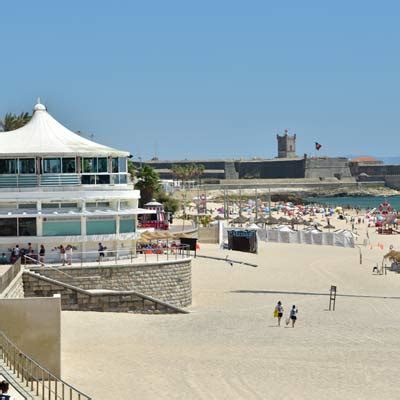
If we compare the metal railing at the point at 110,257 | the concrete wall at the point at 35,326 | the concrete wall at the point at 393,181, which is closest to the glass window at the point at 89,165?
the metal railing at the point at 110,257

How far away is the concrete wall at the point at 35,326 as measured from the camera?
2011cm

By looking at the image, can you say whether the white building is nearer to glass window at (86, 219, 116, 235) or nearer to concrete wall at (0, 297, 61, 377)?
glass window at (86, 219, 116, 235)

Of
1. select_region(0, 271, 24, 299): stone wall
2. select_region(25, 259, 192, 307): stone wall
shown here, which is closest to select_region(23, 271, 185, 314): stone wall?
select_region(0, 271, 24, 299): stone wall

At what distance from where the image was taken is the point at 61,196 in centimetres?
3153

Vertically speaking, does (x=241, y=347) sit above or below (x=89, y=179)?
below

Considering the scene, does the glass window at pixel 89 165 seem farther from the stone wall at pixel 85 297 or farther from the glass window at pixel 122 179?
the stone wall at pixel 85 297

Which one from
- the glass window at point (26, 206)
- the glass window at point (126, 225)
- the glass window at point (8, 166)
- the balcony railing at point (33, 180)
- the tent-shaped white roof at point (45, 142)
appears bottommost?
the glass window at point (126, 225)

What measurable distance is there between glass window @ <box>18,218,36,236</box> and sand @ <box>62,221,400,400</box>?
15.2 ft

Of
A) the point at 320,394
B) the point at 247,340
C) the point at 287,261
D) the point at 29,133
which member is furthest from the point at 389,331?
the point at 287,261

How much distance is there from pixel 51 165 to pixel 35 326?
12.4 m

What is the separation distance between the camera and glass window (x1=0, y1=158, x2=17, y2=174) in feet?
105

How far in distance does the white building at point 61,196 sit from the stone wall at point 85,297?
111 inches

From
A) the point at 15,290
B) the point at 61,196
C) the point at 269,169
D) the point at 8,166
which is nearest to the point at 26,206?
the point at 61,196

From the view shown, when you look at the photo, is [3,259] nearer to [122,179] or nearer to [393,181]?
[122,179]
